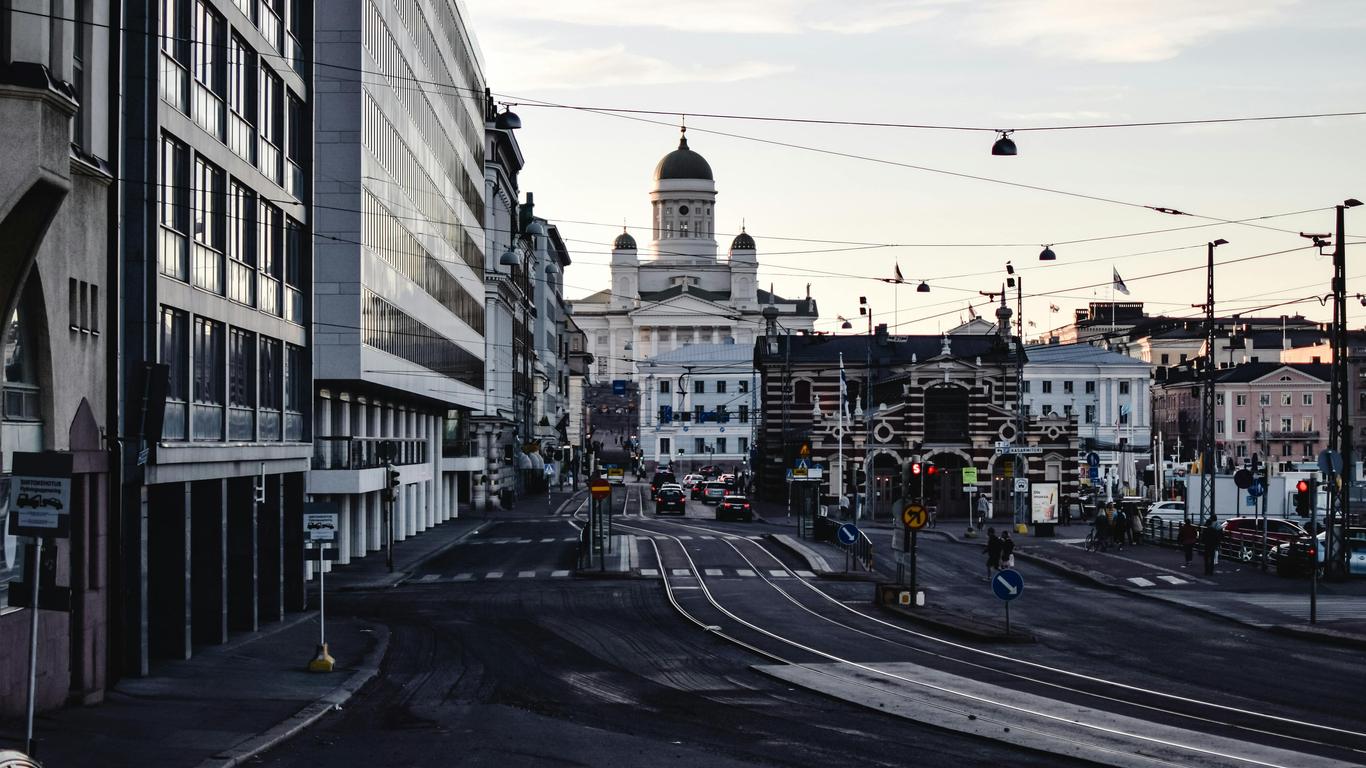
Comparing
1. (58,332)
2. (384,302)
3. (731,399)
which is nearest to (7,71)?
(58,332)

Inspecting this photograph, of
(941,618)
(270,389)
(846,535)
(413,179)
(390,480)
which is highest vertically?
(413,179)

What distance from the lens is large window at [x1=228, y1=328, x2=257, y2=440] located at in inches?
1304

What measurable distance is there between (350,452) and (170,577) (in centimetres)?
2282

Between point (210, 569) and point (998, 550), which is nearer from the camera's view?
point (210, 569)

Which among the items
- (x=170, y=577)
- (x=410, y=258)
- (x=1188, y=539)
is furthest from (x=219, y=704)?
(x=1188, y=539)

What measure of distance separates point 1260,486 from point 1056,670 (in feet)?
121

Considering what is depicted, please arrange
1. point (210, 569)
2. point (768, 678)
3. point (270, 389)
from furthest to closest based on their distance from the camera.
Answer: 1. point (270, 389)
2. point (210, 569)
3. point (768, 678)

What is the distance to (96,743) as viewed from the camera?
66.4 feet

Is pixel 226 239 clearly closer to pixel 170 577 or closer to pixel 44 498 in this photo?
pixel 170 577

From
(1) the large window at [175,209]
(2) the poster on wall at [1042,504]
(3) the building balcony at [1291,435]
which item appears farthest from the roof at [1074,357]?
(1) the large window at [175,209]

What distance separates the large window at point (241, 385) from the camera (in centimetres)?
3312

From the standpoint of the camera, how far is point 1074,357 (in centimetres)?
14650

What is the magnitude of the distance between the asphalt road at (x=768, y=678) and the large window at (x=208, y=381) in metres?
5.29

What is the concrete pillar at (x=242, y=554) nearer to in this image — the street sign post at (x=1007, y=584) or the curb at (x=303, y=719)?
the curb at (x=303, y=719)
